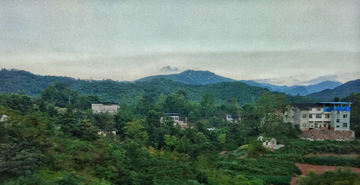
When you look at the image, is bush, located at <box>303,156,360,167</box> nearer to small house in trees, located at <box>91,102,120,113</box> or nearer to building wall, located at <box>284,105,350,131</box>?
building wall, located at <box>284,105,350,131</box>

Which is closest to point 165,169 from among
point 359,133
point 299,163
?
point 299,163

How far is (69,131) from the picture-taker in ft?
30.0

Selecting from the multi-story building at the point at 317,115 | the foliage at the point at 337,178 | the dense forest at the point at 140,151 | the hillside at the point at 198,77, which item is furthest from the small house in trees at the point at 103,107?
the hillside at the point at 198,77

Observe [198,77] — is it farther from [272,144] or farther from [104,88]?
[272,144]

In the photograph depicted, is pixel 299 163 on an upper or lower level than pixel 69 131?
lower

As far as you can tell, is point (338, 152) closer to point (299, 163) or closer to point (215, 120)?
point (299, 163)

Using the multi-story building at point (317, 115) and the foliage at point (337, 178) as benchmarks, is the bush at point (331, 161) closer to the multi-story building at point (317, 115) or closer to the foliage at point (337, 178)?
the multi-story building at point (317, 115)

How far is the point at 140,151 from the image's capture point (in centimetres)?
730

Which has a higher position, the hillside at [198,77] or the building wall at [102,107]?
the hillside at [198,77]

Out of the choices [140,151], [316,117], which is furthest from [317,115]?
[140,151]

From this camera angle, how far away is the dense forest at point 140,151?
5.59 meters

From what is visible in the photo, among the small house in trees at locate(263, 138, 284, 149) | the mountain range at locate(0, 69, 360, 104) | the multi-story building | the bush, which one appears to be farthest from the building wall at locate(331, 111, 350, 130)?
the mountain range at locate(0, 69, 360, 104)

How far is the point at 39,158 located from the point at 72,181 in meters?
1.68

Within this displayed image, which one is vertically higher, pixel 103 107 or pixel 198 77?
pixel 198 77
